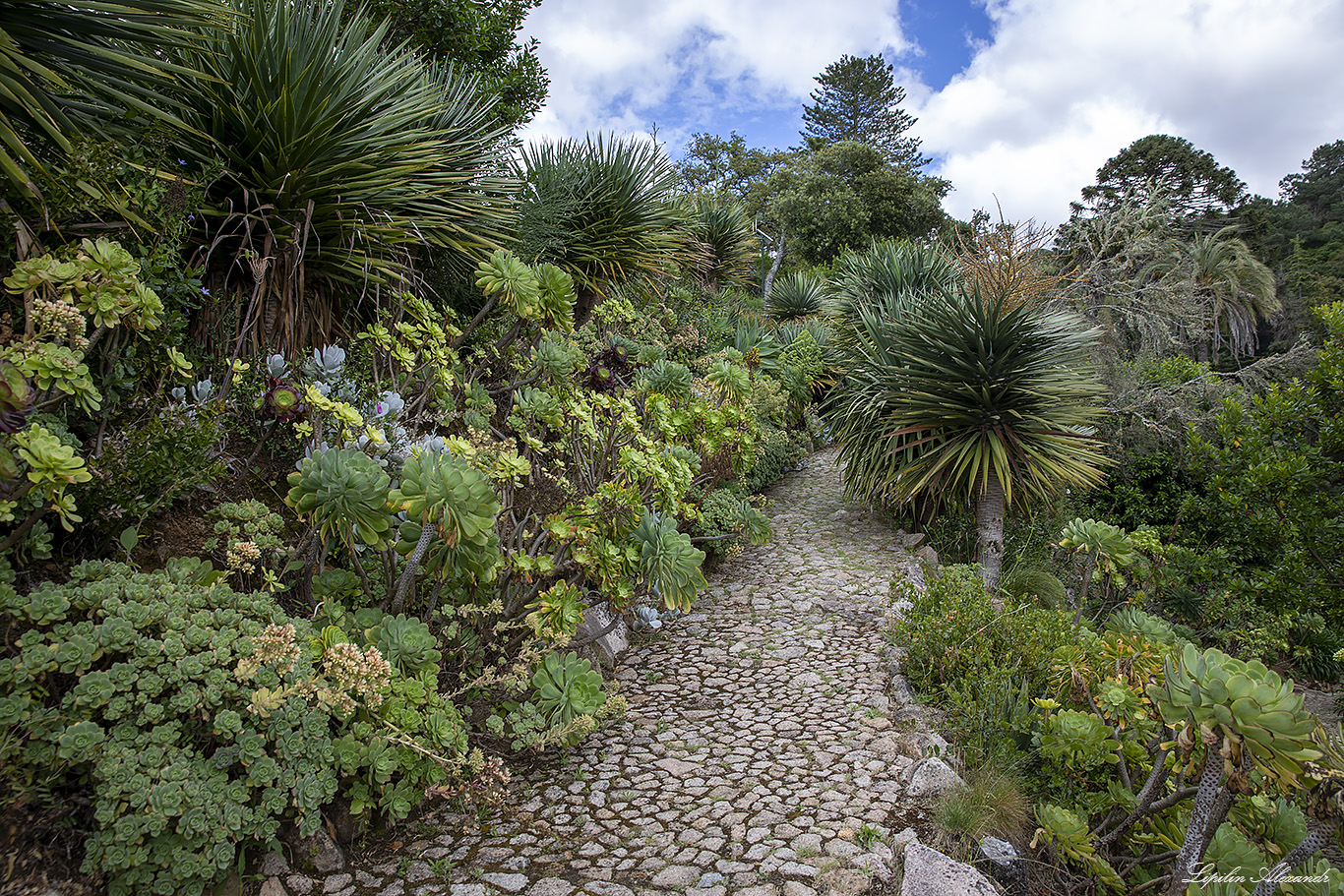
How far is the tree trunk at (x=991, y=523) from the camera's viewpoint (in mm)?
6270

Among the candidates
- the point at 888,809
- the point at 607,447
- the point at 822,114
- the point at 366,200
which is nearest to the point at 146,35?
the point at 366,200

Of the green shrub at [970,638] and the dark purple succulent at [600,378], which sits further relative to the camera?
the dark purple succulent at [600,378]

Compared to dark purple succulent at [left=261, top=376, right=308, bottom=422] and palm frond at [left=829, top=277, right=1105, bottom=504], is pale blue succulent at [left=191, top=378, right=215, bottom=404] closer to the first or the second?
dark purple succulent at [left=261, top=376, right=308, bottom=422]

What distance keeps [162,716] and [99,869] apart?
0.39 metres

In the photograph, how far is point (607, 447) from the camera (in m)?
4.19

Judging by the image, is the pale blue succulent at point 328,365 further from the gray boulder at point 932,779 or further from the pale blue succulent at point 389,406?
the gray boulder at point 932,779

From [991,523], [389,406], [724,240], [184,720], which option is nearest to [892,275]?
[724,240]

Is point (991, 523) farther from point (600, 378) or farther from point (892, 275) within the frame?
point (892, 275)

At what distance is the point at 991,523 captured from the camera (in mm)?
6363

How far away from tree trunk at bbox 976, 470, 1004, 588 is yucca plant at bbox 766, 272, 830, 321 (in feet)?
28.0

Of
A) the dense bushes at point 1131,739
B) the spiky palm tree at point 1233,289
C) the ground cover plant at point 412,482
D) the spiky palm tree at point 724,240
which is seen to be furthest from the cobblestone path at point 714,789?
the spiky palm tree at point 1233,289

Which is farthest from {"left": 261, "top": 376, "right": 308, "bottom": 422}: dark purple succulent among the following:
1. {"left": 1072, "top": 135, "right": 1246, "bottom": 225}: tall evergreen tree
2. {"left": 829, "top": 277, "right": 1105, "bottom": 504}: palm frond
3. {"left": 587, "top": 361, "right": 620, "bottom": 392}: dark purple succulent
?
{"left": 1072, "top": 135, "right": 1246, "bottom": 225}: tall evergreen tree

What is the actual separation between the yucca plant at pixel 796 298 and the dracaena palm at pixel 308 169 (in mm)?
10918

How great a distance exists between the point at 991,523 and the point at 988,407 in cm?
107
